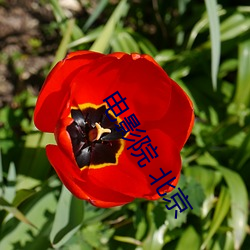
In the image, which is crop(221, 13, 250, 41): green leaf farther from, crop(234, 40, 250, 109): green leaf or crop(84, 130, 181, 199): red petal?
crop(84, 130, 181, 199): red petal

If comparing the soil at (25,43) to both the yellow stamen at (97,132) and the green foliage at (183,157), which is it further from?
the yellow stamen at (97,132)

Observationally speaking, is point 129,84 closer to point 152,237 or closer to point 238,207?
point 152,237

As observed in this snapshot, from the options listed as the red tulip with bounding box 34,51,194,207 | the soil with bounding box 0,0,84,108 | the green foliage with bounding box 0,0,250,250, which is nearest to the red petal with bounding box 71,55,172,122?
the red tulip with bounding box 34,51,194,207

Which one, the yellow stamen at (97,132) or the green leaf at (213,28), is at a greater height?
the yellow stamen at (97,132)

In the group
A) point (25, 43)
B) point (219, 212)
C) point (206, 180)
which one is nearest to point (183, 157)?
point (206, 180)

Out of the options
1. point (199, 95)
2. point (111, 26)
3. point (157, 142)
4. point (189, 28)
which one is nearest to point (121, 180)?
point (157, 142)

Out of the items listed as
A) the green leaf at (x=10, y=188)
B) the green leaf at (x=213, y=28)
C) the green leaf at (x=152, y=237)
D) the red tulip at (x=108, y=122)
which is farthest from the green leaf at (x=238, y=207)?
the green leaf at (x=10, y=188)

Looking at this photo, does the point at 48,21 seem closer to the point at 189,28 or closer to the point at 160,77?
the point at 189,28
